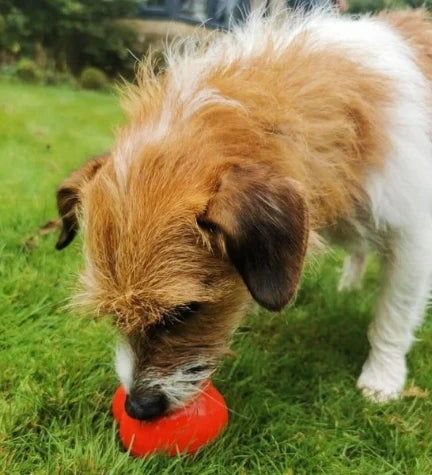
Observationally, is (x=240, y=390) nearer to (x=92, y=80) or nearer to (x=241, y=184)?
(x=241, y=184)

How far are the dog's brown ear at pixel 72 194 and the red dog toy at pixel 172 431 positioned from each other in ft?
2.49

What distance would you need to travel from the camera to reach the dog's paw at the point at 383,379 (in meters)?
3.21

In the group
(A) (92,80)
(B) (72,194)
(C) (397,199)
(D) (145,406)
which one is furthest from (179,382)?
(A) (92,80)

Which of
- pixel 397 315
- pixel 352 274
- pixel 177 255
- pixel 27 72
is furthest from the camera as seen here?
pixel 27 72

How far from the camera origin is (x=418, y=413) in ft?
10.2

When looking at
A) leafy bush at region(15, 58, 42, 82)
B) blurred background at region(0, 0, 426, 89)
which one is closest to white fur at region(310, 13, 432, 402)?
blurred background at region(0, 0, 426, 89)

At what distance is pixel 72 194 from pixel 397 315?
1.64 metres

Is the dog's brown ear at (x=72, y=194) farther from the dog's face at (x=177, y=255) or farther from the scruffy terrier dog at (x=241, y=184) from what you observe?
the dog's face at (x=177, y=255)

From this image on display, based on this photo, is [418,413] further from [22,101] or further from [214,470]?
[22,101]

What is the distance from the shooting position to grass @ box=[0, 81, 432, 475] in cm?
261

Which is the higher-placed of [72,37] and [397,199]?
[397,199]

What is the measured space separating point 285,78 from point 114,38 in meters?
13.2

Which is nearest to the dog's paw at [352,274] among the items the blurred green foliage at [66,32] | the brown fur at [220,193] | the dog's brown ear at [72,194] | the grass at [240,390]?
the grass at [240,390]

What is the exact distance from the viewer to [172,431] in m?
2.54
